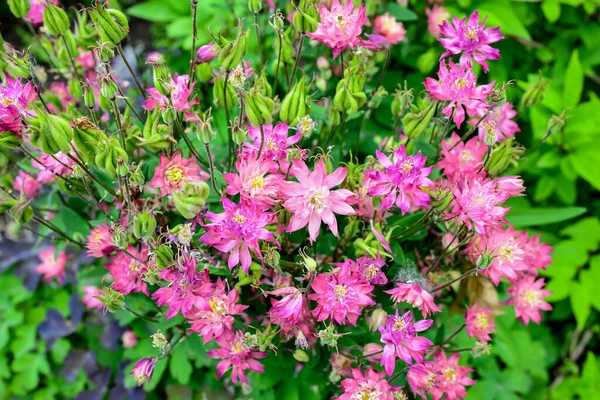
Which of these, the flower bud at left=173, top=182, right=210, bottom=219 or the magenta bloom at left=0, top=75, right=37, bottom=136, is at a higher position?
the magenta bloom at left=0, top=75, right=37, bottom=136

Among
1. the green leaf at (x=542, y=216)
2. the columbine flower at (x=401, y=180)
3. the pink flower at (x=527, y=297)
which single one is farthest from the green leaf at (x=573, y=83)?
the columbine flower at (x=401, y=180)

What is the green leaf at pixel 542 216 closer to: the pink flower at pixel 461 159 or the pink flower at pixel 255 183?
the pink flower at pixel 461 159

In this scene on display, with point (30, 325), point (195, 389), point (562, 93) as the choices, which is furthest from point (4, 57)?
point (562, 93)

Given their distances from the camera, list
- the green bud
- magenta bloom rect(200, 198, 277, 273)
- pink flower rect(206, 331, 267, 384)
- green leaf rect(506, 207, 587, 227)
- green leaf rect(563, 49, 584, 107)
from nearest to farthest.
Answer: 1. magenta bloom rect(200, 198, 277, 273)
2. pink flower rect(206, 331, 267, 384)
3. the green bud
4. green leaf rect(506, 207, 587, 227)
5. green leaf rect(563, 49, 584, 107)

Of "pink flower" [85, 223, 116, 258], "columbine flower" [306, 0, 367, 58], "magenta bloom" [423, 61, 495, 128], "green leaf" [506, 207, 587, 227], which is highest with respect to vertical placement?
"columbine flower" [306, 0, 367, 58]

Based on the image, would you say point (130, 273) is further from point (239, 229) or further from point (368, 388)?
point (368, 388)

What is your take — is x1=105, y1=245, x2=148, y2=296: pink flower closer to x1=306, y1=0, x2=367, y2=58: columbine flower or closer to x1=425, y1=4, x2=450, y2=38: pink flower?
x1=306, y1=0, x2=367, y2=58: columbine flower

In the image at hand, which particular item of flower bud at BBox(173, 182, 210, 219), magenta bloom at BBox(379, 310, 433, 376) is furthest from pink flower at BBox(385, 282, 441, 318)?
flower bud at BBox(173, 182, 210, 219)

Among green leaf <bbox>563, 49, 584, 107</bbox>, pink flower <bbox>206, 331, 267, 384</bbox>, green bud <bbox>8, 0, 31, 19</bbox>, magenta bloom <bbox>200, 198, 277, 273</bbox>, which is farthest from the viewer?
green leaf <bbox>563, 49, 584, 107</bbox>
